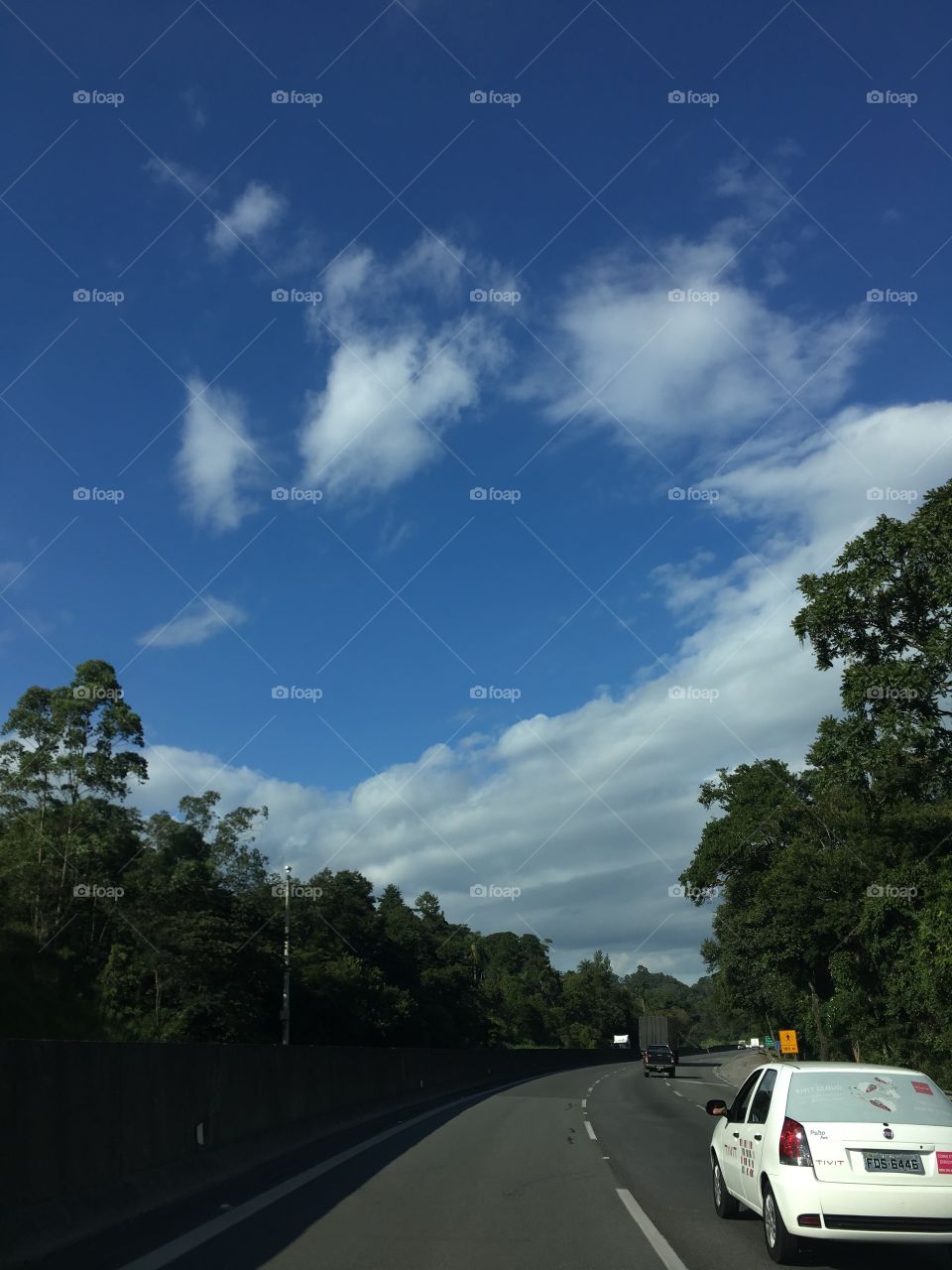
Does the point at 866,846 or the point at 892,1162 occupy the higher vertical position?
the point at 866,846

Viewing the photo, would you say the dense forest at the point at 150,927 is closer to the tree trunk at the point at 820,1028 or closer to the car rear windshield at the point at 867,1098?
the tree trunk at the point at 820,1028

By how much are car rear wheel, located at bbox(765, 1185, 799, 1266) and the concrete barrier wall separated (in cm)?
504

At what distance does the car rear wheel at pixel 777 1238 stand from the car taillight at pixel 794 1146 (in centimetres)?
39

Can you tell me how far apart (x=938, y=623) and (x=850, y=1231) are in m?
17.4

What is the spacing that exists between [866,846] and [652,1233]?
2798 cm

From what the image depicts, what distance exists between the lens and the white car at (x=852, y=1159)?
7.68 m

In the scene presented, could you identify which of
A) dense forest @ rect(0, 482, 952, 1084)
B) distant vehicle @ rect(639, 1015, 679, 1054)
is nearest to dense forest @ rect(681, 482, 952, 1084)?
dense forest @ rect(0, 482, 952, 1084)

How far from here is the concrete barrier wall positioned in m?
7.45

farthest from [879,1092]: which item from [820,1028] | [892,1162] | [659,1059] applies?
[659,1059]

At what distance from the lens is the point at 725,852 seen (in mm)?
55281

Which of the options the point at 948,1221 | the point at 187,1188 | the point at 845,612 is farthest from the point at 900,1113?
the point at 845,612

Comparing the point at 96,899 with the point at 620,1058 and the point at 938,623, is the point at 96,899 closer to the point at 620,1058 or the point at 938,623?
the point at 938,623

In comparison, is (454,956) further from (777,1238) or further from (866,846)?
(777,1238)

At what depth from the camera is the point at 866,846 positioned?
34969 millimetres
